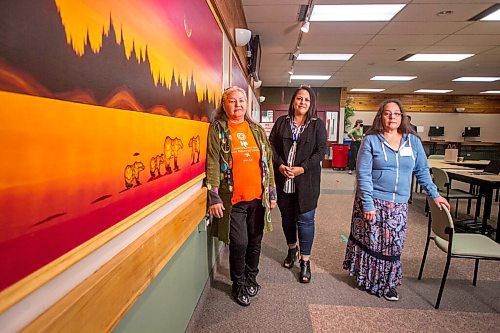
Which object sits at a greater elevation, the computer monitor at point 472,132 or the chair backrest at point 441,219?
the computer monitor at point 472,132

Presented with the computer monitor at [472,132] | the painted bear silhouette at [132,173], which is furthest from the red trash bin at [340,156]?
the painted bear silhouette at [132,173]

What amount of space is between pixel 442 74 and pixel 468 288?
713 centimetres

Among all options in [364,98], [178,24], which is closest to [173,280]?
[178,24]

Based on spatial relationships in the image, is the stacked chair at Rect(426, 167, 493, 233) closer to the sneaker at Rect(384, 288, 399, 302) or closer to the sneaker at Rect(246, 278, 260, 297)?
the sneaker at Rect(384, 288, 399, 302)

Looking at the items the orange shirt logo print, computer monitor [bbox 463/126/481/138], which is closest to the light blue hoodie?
the orange shirt logo print

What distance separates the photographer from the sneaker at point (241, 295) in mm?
2138

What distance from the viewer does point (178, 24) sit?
130 cm

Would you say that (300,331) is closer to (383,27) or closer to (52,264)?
(52,264)

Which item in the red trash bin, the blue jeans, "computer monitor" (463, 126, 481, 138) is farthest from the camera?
"computer monitor" (463, 126, 481, 138)

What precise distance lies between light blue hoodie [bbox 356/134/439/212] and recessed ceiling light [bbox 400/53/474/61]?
4910mm

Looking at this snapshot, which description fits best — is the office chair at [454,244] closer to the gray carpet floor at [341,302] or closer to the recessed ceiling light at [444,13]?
the gray carpet floor at [341,302]

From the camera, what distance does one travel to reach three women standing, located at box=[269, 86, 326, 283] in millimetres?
2336

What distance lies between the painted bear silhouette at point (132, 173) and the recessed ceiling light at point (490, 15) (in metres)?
4.61

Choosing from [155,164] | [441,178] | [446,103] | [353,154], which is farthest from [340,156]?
[155,164]
